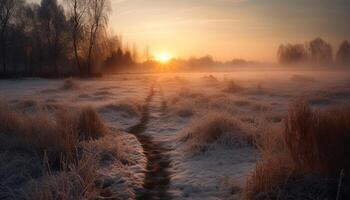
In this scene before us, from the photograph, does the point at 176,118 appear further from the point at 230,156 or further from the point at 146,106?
the point at 230,156

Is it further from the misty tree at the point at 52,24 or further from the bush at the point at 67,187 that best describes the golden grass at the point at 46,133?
the misty tree at the point at 52,24

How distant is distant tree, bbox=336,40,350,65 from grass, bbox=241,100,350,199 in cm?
7888

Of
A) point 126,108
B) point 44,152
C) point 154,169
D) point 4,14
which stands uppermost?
point 4,14

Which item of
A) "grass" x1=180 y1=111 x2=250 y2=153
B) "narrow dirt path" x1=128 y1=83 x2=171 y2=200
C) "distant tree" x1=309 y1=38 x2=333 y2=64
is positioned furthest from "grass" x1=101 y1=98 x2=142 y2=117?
"distant tree" x1=309 y1=38 x2=333 y2=64

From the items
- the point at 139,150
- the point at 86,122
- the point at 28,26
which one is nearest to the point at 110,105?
the point at 86,122

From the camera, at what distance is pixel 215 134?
920cm

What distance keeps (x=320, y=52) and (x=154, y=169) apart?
329ft

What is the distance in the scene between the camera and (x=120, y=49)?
7850cm

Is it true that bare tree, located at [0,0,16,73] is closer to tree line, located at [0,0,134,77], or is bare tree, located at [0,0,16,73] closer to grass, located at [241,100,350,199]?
tree line, located at [0,0,134,77]

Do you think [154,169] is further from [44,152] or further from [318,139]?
[318,139]

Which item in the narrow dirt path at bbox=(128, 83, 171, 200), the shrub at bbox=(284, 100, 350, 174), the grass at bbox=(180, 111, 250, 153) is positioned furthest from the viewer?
the grass at bbox=(180, 111, 250, 153)

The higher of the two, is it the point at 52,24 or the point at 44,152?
the point at 52,24

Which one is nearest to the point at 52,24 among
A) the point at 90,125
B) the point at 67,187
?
the point at 90,125

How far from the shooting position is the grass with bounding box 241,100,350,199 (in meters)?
4.99
